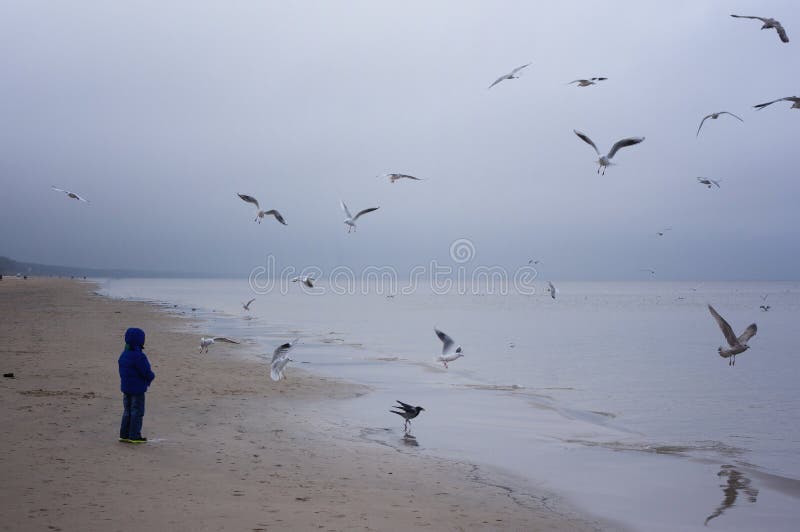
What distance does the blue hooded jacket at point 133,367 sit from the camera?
921 centimetres

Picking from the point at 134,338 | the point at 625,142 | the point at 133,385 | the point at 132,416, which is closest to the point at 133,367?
the point at 133,385

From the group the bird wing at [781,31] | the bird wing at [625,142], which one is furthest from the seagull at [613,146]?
the bird wing at [781,31]

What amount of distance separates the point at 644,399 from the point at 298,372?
386 inches

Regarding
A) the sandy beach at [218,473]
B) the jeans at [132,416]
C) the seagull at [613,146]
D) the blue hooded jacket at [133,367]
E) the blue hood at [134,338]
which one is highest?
the seagull at [613,146]

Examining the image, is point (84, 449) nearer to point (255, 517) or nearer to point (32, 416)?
point (32, 416)

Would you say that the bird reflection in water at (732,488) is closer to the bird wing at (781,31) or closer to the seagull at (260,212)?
the bird wing at (781,31)

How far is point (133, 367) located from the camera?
9281 mm

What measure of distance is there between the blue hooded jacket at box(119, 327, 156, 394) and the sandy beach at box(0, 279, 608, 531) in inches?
31.3

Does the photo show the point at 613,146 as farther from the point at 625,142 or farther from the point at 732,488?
the point at 732,488

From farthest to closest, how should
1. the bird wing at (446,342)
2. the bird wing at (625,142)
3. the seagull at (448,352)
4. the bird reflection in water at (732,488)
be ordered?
the bird wing at (446,342)
the seagull at (448,352)
the bird wing at (625,142)
the bird reflection in water at (732,488)

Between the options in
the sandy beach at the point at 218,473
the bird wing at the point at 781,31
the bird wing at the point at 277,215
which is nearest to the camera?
the sandy beach at the point at 218,473

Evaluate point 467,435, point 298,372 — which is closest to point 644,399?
point 467,435

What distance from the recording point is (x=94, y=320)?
3431 cm

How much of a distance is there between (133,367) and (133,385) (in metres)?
0.25
